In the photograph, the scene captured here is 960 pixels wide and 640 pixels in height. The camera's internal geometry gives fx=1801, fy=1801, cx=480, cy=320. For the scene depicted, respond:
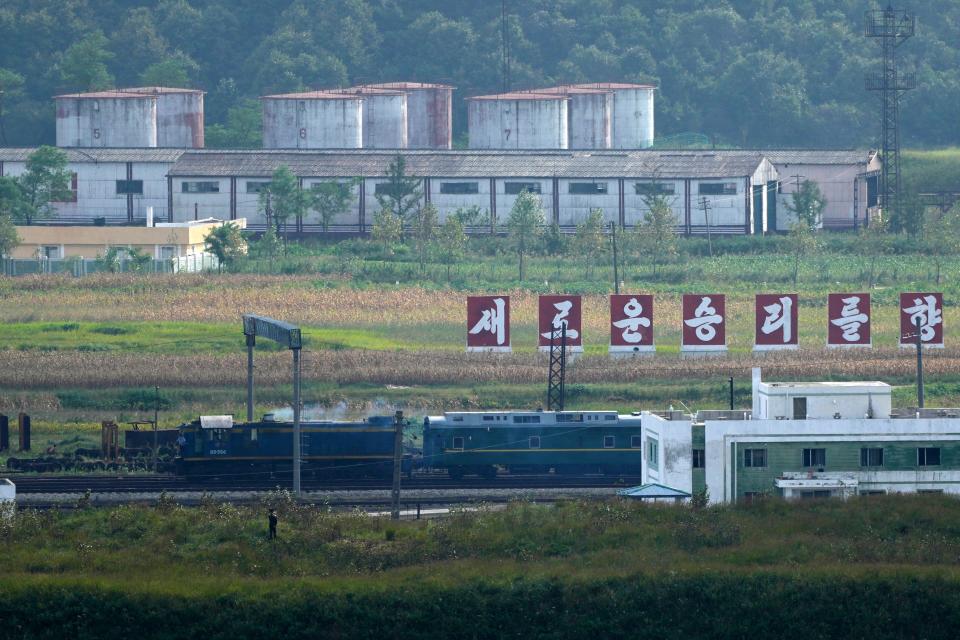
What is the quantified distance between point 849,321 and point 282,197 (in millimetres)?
43158

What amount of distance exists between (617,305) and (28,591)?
26.9 meters

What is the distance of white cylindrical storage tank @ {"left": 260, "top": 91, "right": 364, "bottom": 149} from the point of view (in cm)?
10338

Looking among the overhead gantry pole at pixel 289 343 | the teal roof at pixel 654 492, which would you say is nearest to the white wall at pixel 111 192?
the overhead gantry pole at pixel 289 343

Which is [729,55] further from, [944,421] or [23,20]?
[944,421]

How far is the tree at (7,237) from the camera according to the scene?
83.5 m

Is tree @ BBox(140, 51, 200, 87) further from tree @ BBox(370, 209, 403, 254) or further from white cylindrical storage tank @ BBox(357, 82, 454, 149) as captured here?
tree @ BBox(370, 209, 403, 254)

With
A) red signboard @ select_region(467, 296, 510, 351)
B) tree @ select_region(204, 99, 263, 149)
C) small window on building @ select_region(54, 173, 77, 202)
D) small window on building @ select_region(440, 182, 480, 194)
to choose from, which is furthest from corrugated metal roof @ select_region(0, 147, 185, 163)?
red signboard @ select_region(467, 296, 510, 351)

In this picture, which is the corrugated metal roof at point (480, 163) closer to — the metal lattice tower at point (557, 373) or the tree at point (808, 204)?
the tree at point (808, 204)

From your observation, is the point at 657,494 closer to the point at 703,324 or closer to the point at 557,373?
the point at 557,373

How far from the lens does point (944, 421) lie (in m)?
39.2

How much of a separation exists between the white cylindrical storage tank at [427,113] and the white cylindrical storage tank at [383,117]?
235 centimetres

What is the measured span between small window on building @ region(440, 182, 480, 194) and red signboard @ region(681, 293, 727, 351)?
1534 inches

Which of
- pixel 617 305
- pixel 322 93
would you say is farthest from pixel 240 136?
pixel 617 305

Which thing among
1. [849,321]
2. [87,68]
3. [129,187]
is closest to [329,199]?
[129,187]
